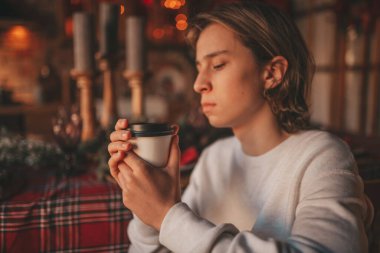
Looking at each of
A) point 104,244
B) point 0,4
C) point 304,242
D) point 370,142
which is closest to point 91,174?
point 104,244

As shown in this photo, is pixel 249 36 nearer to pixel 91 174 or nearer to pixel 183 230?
pixel 183 230

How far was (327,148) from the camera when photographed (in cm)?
77

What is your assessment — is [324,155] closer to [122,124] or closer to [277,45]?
[277,45]

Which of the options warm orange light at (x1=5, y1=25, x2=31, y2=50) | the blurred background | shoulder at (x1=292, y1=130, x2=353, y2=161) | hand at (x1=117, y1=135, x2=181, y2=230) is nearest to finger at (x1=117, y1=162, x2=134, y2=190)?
hand at (x1=117, y1=135, x2=181, y2=230)

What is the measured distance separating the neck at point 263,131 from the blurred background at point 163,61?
327 centimetres

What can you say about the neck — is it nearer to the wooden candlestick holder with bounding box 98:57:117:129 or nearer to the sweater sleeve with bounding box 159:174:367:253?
the sweater sleeve with bounding box 159:174:367:253

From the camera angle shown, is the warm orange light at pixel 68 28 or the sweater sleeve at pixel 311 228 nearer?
the sweater sleeve at pixel 311 228

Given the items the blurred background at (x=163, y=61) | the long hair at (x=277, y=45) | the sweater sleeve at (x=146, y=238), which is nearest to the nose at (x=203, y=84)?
the long hair at (x=277, y=45)

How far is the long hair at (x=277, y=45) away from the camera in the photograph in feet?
2.85

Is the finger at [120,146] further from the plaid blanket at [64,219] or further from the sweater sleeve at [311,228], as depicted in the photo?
the plaid blanket at [64,219]

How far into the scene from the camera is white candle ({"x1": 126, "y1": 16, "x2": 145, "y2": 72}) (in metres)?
1.59

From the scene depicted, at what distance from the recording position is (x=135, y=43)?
5.28 feet

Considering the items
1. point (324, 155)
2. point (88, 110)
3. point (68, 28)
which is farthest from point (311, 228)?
point (68, 28)

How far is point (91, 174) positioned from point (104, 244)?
286mm
